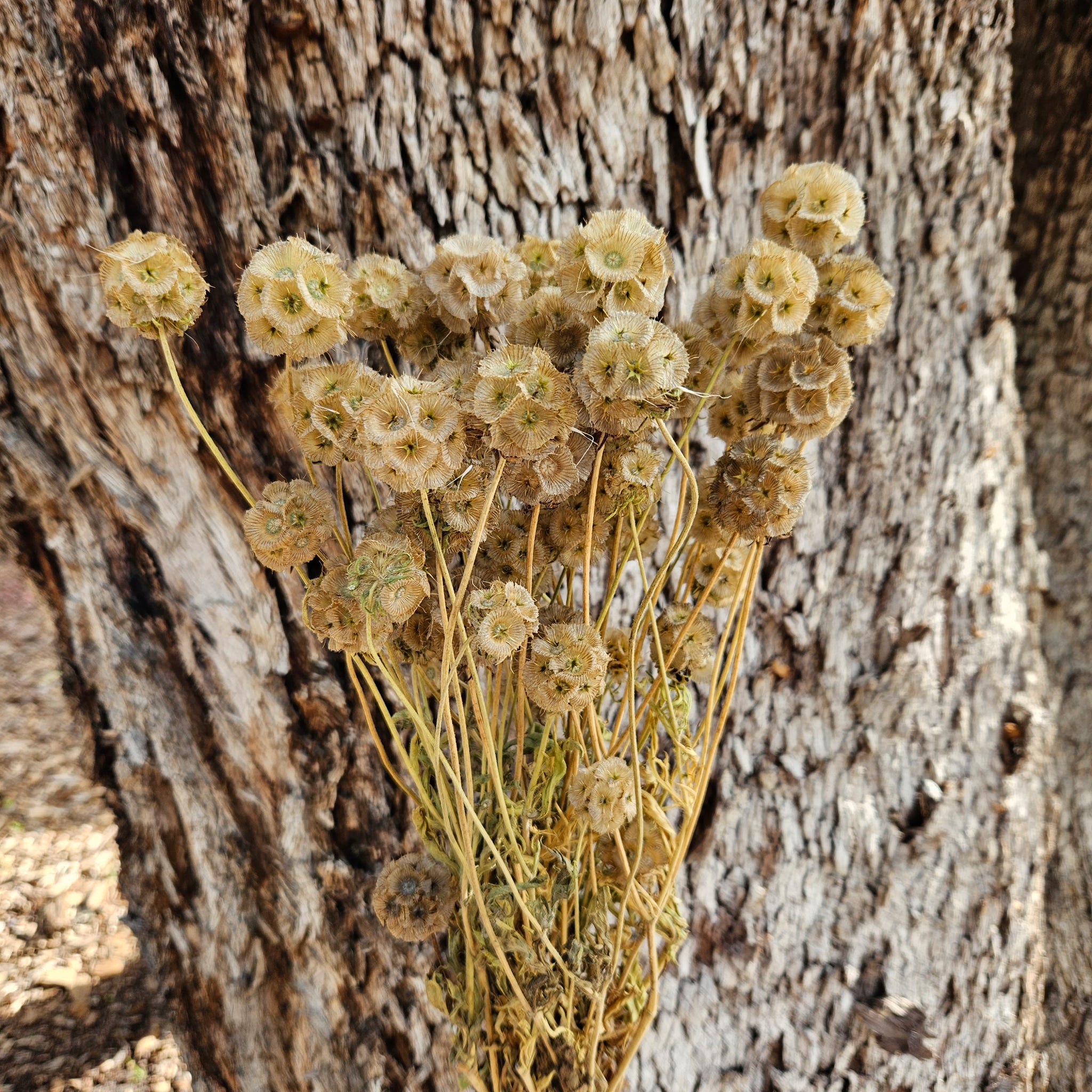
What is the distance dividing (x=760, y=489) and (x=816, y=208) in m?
0.22

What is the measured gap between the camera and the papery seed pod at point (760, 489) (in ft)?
1.79

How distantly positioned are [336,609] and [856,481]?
0.77m

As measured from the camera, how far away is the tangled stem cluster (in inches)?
17.9

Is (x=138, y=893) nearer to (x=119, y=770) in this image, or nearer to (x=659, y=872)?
(x=119, y=770)

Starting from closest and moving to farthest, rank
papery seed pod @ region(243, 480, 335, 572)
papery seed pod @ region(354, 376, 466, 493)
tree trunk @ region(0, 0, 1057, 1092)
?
papery seed pod @ region(354, 376, 466, 493)
papery seed pod @ region(243, 480, 335, 572)
tree trunk @ region(0, 0, 1057, 1092)

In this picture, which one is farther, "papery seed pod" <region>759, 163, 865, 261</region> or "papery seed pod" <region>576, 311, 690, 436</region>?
"papery seed pod" <region>759, 163, 865, 261</region>

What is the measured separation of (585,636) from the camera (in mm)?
516

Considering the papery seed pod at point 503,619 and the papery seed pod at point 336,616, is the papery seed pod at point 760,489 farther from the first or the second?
the papery seed pod at point 336,616

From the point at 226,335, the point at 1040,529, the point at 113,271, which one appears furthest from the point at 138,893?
the point at 1040,529

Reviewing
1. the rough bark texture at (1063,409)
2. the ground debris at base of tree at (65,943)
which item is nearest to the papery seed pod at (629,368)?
the ground debris at base of tree at (65,943)

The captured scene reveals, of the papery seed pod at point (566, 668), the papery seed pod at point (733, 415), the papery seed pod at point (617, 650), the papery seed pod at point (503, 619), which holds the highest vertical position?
the papery seed pod at point (733, 415)

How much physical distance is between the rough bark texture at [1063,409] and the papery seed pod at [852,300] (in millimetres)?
831

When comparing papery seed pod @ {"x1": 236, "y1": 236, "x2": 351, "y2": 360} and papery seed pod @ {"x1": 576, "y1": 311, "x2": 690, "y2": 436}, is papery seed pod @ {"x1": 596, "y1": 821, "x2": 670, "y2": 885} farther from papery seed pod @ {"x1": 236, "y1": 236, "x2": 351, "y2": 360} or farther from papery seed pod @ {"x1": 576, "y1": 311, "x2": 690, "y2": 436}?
papery seed pod @ {"x1": 236, "y1": 236, "x2": 351, "y2": 360}

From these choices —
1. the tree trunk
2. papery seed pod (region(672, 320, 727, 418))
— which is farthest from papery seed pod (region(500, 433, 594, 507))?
the tree trunk
